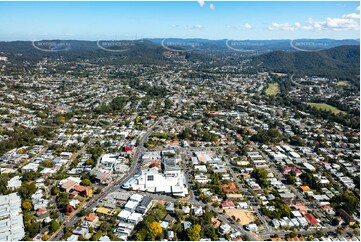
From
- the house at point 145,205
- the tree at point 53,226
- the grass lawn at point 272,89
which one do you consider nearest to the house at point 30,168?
the tree at point 53,226

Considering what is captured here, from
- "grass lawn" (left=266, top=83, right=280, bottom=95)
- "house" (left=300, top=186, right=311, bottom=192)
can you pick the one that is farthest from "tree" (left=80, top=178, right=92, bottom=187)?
"grass lawn" (left=266, top=83, right=280, bottom=95)

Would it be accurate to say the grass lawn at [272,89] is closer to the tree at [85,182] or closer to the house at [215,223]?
the house at [215,223]

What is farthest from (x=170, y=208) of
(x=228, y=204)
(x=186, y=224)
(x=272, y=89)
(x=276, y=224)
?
(x=272, y=89)

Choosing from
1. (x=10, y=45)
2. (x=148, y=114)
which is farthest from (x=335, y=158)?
(x=10, y=45)

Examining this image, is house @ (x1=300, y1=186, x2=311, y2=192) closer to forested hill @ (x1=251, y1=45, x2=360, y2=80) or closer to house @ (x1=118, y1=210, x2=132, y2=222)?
house @ (x1=118, y1=210, x2=132, y2=222)

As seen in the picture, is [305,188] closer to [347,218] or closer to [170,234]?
[347,218]

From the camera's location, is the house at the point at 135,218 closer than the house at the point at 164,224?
No
